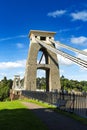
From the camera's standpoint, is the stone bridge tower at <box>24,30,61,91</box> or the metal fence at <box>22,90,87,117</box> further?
the stone bridge tower at <box>24,30,61,91</box>

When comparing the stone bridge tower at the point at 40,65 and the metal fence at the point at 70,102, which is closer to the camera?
the metal fence at the point at 70,102

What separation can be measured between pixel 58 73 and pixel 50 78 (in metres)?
2.05

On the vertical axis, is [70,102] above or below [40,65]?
below

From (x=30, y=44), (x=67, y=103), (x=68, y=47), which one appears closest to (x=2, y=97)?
(x=30, y=44)

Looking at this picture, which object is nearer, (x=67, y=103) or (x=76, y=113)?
(x=76, y=113)

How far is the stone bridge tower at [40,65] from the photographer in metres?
46.5

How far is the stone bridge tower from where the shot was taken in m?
46.5

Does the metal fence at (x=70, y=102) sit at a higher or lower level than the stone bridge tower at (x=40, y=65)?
lower

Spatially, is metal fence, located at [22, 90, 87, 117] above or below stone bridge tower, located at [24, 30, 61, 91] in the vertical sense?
below

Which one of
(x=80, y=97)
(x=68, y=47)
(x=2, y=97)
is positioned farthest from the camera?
(x=2, y=97)

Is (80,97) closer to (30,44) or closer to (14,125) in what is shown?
(14,125)

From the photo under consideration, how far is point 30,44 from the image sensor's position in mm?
49344

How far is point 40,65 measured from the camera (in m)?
47.2

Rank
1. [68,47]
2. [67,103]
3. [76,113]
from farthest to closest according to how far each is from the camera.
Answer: [68,47] → [67,103] → [76,113]
